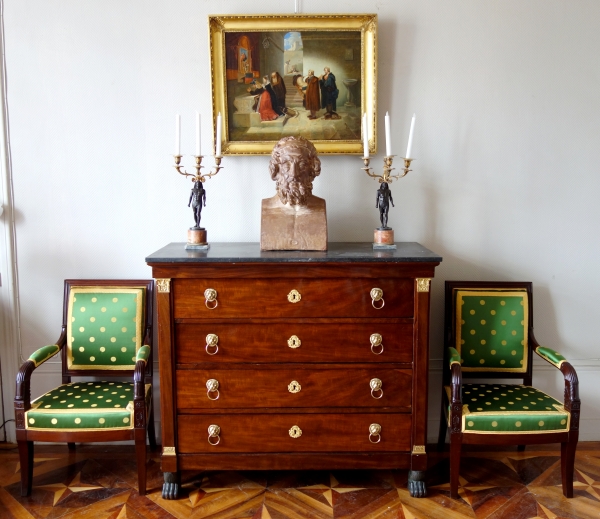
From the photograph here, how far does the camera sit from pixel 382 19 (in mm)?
3131

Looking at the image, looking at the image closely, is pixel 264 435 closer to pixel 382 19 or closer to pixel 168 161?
pixel 168 161

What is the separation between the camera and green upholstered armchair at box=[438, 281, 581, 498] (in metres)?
2.69

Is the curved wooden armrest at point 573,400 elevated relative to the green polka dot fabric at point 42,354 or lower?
lower

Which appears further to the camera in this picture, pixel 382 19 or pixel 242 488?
pixel 382 19

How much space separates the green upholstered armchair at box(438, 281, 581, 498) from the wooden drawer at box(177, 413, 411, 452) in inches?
12.9

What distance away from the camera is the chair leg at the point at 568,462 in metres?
2.73

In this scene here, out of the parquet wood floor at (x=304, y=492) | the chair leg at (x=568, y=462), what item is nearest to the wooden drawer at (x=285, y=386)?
the parquet wood floor at (x=304, y=492)

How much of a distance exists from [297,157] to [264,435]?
4.99 feet

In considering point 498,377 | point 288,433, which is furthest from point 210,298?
point 498,377

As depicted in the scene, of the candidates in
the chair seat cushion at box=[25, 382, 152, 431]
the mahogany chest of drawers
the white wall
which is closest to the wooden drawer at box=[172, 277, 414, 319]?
the mahogany chest of drawers

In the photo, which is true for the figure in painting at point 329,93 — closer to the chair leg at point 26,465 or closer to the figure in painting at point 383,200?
the figure in painting at point 383,200

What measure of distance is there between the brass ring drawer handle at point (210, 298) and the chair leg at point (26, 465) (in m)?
1.23

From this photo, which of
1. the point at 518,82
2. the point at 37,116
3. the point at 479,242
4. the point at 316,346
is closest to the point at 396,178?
the point at 479,242

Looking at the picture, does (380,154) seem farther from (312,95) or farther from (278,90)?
(278,90)
